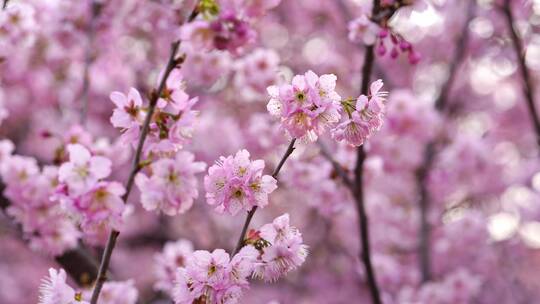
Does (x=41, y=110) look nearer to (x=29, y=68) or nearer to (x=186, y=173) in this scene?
(x=29, y=68)

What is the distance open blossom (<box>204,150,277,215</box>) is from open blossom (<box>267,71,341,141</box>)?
165 millimetres

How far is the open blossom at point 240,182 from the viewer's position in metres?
1.87

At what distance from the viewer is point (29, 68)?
18.7 feet

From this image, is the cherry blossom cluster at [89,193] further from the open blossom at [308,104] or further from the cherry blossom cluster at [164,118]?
the open blossom at [308,104]

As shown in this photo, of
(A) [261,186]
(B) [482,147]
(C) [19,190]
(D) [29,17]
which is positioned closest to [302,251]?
(A) [261,186]

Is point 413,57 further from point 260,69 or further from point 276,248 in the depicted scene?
point 260,69

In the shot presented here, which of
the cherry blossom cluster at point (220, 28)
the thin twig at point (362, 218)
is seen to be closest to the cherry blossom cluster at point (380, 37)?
the thin twig at point (362, 218)

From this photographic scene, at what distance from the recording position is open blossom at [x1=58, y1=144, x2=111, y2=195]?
1.89 meters

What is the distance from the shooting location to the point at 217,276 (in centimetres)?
181

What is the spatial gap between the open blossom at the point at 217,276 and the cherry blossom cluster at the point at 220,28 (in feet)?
2.16

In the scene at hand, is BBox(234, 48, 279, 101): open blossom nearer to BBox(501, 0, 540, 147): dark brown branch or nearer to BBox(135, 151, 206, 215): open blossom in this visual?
BBox(501, 0, 540, 147): dark brown branch

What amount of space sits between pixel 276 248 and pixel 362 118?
0.46 m

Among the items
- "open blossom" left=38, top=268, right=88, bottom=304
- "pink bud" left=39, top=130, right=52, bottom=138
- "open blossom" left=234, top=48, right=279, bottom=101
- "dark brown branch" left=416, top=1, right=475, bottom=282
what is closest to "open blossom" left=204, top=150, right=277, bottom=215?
"open blossom" left=38, top=268, right=88, bottom=304

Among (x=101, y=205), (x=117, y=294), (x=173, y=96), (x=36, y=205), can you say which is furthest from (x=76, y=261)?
(x=173, y=96)
